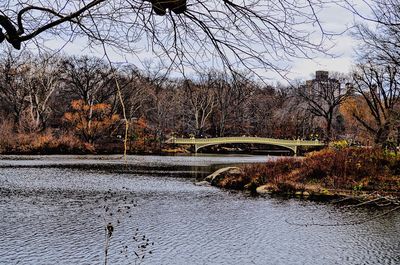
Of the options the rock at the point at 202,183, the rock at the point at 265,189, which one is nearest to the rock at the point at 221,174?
the rock at the point at 202,183

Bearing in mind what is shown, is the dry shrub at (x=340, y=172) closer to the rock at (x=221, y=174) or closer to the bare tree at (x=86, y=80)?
the rock at (x=221, y=174)

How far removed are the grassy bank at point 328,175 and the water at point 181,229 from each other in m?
2.79

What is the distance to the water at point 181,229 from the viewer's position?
438 inches

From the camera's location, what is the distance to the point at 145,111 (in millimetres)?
60125

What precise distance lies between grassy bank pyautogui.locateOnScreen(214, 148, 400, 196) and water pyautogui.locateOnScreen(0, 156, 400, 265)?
2.79 meters

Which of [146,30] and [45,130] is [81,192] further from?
[45,130]

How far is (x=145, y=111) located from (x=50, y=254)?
49.7 metres

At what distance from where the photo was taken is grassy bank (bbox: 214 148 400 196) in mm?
22234

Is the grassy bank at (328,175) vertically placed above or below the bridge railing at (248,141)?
below

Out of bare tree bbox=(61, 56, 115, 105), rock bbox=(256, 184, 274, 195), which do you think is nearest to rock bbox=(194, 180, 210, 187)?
rock bbox=(256, 184, 274, 195)

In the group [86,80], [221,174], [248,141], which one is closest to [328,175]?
[221,174]

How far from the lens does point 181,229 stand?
44.8 ft

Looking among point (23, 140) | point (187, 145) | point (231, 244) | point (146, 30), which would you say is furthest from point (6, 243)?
point (187, 145)

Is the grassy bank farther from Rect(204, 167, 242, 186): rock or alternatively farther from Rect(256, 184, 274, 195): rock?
Rect(204, 167, 242, 186): rock
